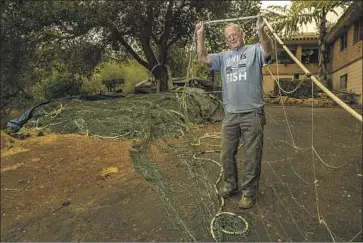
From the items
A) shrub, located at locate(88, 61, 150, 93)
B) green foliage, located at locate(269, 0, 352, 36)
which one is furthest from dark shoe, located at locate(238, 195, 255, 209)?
shrub, located at locate(88, 61, 150, 93)

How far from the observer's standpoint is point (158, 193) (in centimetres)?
404

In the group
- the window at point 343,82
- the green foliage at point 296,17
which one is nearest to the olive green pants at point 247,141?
the green foliage at point 296,17

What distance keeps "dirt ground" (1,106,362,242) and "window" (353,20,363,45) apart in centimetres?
1094

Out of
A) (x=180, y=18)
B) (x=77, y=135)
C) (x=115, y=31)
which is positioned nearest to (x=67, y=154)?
(x=77, y=135)

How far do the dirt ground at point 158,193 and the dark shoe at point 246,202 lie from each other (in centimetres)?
5

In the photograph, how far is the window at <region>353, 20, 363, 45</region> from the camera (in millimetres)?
16019

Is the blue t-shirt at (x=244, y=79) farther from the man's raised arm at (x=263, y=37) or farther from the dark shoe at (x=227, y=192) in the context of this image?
the dark shoe at (x=227, y=192)

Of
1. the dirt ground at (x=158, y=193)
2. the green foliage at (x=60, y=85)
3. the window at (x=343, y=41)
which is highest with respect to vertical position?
the window at (x=343, y=41)

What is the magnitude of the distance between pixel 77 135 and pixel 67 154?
1615mm

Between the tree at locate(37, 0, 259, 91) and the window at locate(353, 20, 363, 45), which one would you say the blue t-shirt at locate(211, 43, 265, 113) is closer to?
the tree at locate(37, 0, 259, 91)

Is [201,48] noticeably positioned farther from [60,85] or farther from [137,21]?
[60,85]

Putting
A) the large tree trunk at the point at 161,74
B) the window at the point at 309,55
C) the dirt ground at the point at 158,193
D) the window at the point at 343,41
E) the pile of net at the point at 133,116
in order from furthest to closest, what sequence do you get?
the window at the point at 309,55 → the window at the point at 343,41 → the large tree trunk at the point at 161,74 → the pile of net at the point at 133,116 → the dirt ground at the point at 158,193

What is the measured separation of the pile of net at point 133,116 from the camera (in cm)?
749

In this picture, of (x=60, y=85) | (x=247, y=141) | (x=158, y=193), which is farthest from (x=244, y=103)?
(x=60, y=85)
